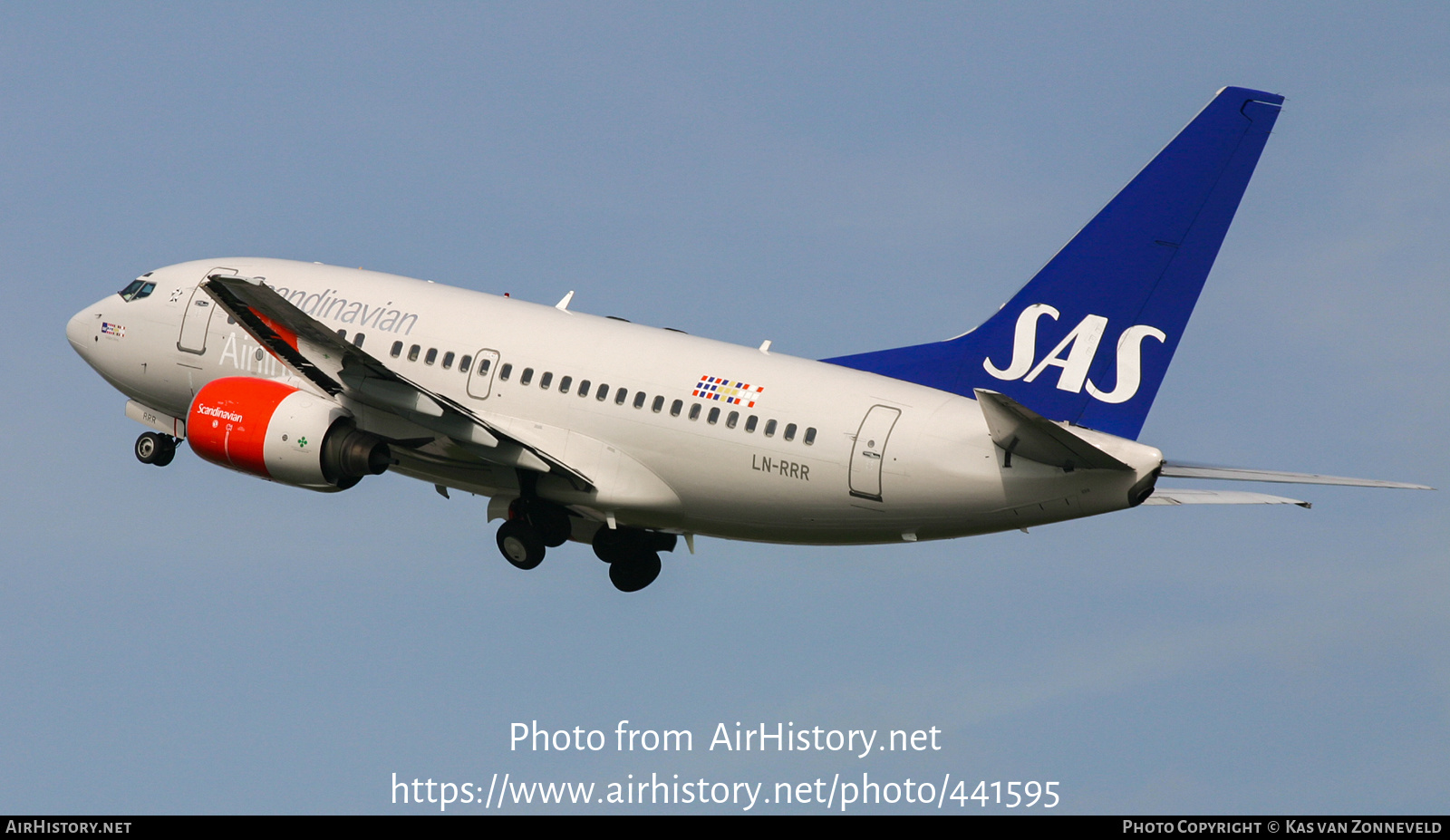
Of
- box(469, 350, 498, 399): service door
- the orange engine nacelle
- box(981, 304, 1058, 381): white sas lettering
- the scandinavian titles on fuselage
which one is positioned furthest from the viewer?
the scandinavian titles on fuselage

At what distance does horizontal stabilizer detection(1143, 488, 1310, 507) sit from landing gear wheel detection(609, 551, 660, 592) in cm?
1076

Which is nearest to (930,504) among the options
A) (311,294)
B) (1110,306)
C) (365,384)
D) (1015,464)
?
(1015,464)

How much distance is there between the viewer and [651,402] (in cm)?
3716

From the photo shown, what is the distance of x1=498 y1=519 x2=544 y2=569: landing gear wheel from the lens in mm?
38562

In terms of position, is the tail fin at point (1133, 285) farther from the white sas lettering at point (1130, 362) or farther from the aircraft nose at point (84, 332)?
the aircraft nose at point (84, 332)

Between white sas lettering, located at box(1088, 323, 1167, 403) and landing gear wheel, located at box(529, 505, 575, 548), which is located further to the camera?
landing gear wheel, located at box(529, 505, 575, 548)

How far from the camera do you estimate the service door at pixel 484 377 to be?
127 ft

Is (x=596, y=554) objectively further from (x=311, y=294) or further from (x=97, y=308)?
(x=97, y=308)

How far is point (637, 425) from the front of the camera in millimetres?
37125

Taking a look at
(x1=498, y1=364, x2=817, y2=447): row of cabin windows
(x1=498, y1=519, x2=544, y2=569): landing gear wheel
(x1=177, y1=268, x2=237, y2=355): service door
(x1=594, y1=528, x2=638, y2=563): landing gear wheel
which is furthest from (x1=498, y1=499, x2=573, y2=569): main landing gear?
(x1=177, y1=268, x2=237, y2=355): service door

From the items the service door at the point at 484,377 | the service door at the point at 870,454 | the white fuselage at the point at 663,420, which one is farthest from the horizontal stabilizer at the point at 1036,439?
the service door at the point at 484,377

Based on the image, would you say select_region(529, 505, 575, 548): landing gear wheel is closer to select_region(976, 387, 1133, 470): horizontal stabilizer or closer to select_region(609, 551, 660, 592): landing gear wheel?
select_region(609, 551, 660, 592): landing gear wheel

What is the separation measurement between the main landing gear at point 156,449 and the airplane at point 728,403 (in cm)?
199

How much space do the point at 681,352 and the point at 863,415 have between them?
4344mm
